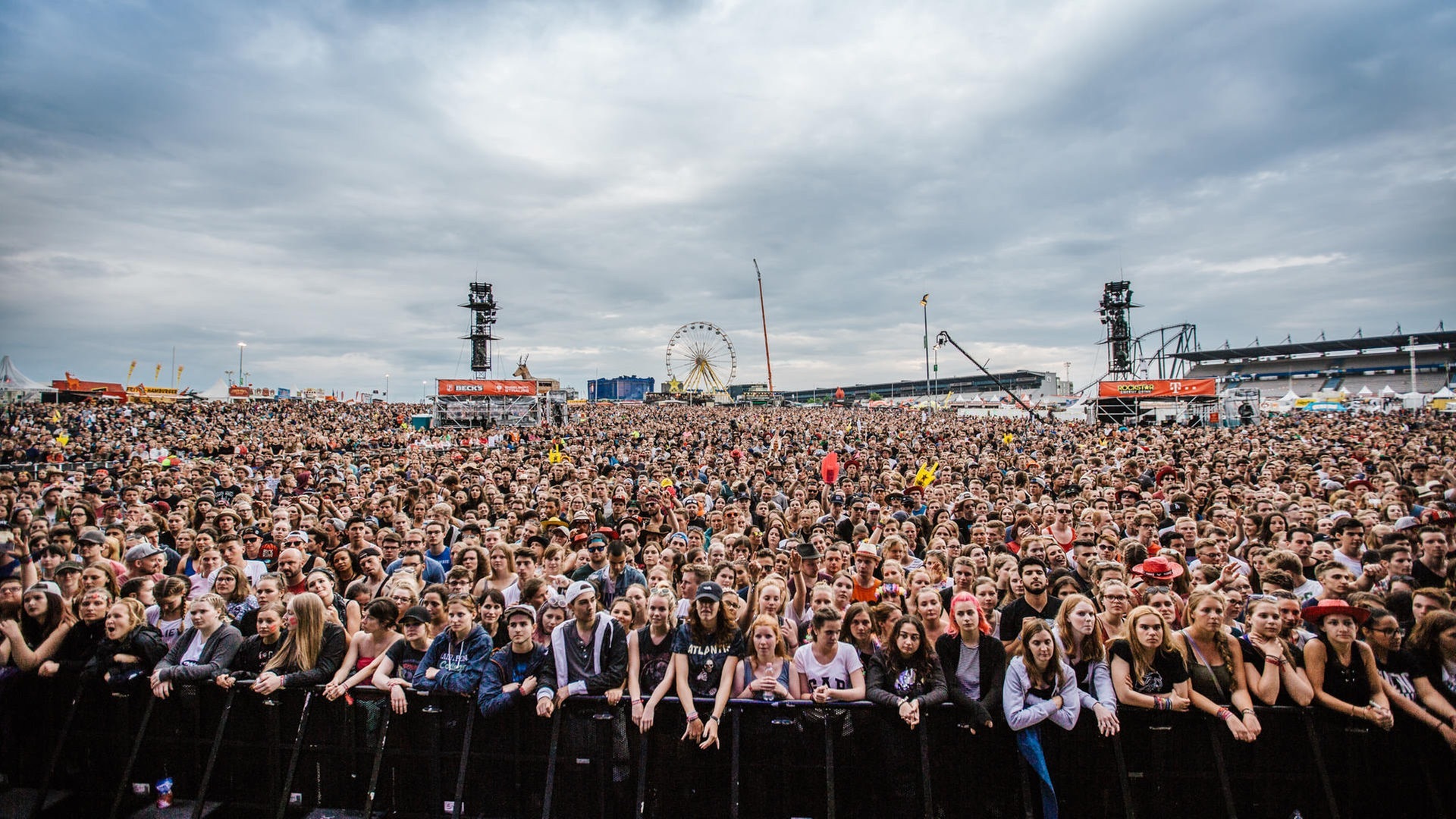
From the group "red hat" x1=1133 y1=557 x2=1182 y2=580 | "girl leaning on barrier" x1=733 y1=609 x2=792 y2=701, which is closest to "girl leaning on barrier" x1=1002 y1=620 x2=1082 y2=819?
"girl leaning on barrier" x1=733 y1=609 x2=792 y2=701

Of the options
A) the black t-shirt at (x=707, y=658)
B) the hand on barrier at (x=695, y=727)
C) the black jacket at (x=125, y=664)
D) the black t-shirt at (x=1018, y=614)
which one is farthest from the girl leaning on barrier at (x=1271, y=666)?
the black jacket at (x=125, y=664)

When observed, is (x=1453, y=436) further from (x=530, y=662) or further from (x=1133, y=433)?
(x=530, y=662)

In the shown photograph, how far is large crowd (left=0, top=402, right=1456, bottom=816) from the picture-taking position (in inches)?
162

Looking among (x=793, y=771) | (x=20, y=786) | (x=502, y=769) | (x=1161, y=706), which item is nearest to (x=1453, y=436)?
(x=1161, y=706)

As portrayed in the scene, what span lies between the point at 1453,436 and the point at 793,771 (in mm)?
28170

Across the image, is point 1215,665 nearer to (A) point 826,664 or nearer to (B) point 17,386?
(A) point 826,664

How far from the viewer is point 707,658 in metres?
4.50

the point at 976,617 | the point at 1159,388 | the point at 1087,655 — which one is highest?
the point at 1159,388

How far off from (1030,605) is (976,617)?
3.49ft

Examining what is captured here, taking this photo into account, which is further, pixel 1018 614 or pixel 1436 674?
pixel 1018 614

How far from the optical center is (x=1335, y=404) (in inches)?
1837

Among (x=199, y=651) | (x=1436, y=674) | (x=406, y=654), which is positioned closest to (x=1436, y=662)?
(x=1436, y=674)

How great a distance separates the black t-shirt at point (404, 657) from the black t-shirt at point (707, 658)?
5.78ft

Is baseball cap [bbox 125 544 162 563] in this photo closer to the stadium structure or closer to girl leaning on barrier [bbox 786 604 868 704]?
girl leaning on barrier [bbox 786 604 868 704]
